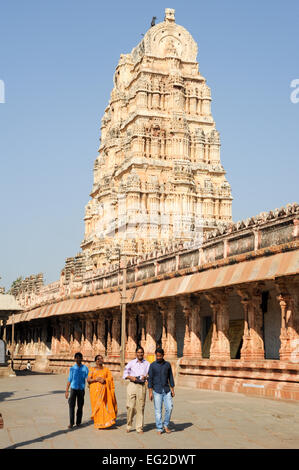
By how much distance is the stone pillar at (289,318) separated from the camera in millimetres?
18734

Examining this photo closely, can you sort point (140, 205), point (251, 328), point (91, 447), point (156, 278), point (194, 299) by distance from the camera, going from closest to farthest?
point (91, 447)
point (251, 328)
point (194, 299)
point (156, 278)
point (140, 205)

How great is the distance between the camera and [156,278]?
2931 centimetres

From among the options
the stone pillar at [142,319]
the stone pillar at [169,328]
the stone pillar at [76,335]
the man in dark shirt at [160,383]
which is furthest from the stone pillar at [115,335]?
the man in dark shirt at [160,383]

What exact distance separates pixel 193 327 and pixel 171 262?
397 centimetres

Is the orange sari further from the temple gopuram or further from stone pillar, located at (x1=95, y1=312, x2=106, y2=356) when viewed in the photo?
stone pillar, located at (x1=95, y1=312, x2=106, y2=356)

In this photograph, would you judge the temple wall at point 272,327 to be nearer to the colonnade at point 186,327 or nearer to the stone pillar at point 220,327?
the colonnade at point 186,327

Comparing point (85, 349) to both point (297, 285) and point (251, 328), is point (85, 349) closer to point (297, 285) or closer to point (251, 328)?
point (251, 328)

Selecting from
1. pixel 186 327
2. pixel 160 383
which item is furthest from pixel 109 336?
pixel 160 383

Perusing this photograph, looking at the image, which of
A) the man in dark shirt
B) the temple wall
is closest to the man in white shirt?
the man in dark shirt

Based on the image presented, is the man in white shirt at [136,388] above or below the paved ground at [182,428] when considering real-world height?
above

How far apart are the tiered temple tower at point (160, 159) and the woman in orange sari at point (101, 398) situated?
1805 inches

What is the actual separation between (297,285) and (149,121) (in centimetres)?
4921

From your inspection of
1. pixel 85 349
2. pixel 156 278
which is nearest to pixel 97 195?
pixel 85 349

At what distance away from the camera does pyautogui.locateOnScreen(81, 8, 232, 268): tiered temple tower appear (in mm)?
62438
